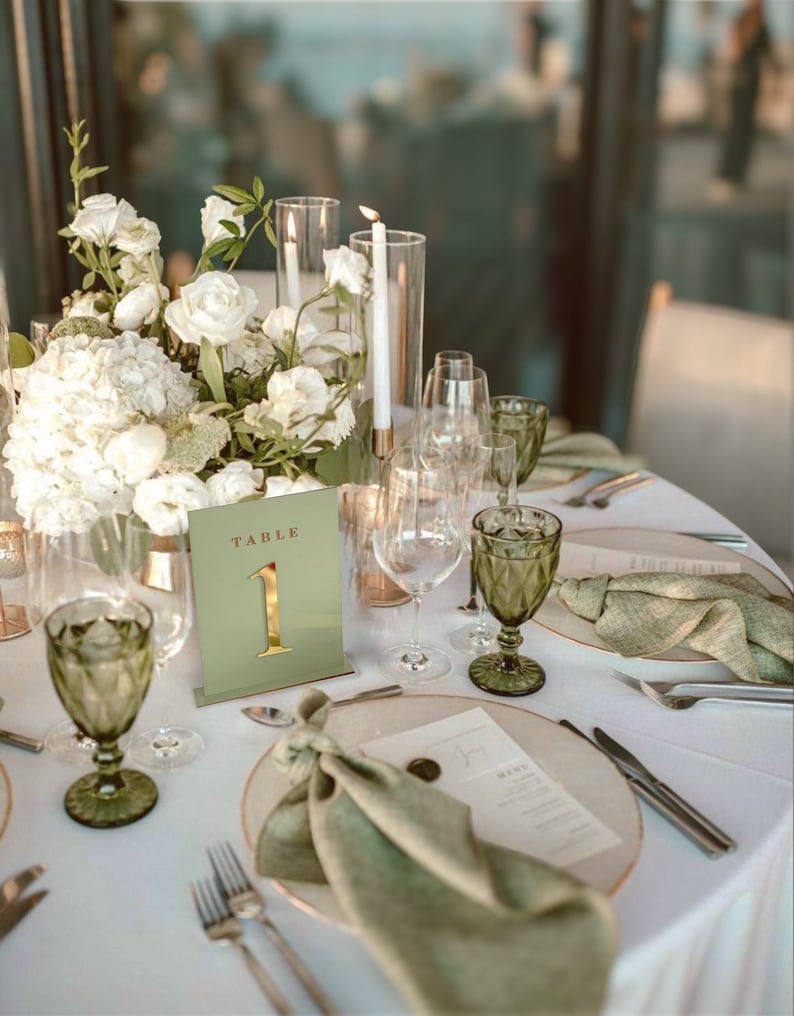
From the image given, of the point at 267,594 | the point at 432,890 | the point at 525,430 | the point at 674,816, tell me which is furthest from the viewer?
the point at 525,430

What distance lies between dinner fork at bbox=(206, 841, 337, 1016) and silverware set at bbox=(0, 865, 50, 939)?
0.14 m

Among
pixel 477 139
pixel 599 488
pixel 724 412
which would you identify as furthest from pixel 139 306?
pixel 477 139

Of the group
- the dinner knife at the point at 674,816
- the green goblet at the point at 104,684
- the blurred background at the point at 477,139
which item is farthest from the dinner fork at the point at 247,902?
the blurred background at the point at 477,139

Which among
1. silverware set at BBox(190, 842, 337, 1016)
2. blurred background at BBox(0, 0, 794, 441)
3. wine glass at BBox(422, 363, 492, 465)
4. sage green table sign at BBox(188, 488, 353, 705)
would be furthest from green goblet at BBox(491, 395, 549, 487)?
blurred background at BBox(0, 0, 794, 441)

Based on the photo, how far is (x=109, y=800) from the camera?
0.94m

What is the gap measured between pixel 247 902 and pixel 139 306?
0.66 m

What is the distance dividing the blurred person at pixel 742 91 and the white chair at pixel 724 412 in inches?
46.3

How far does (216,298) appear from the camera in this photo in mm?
1037

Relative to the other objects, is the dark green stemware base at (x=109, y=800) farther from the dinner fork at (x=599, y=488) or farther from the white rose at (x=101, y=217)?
the dinner fork at (x=599, y=488)

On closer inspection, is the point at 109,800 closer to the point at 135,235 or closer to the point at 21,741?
the point at 21,741

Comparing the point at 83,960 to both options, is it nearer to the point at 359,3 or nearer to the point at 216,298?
the point at 216,298

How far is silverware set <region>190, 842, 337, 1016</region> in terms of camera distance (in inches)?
29.4

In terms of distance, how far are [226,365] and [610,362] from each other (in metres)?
2.69

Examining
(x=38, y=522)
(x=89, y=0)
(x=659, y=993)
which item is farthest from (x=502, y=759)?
(x=89, y=0)
